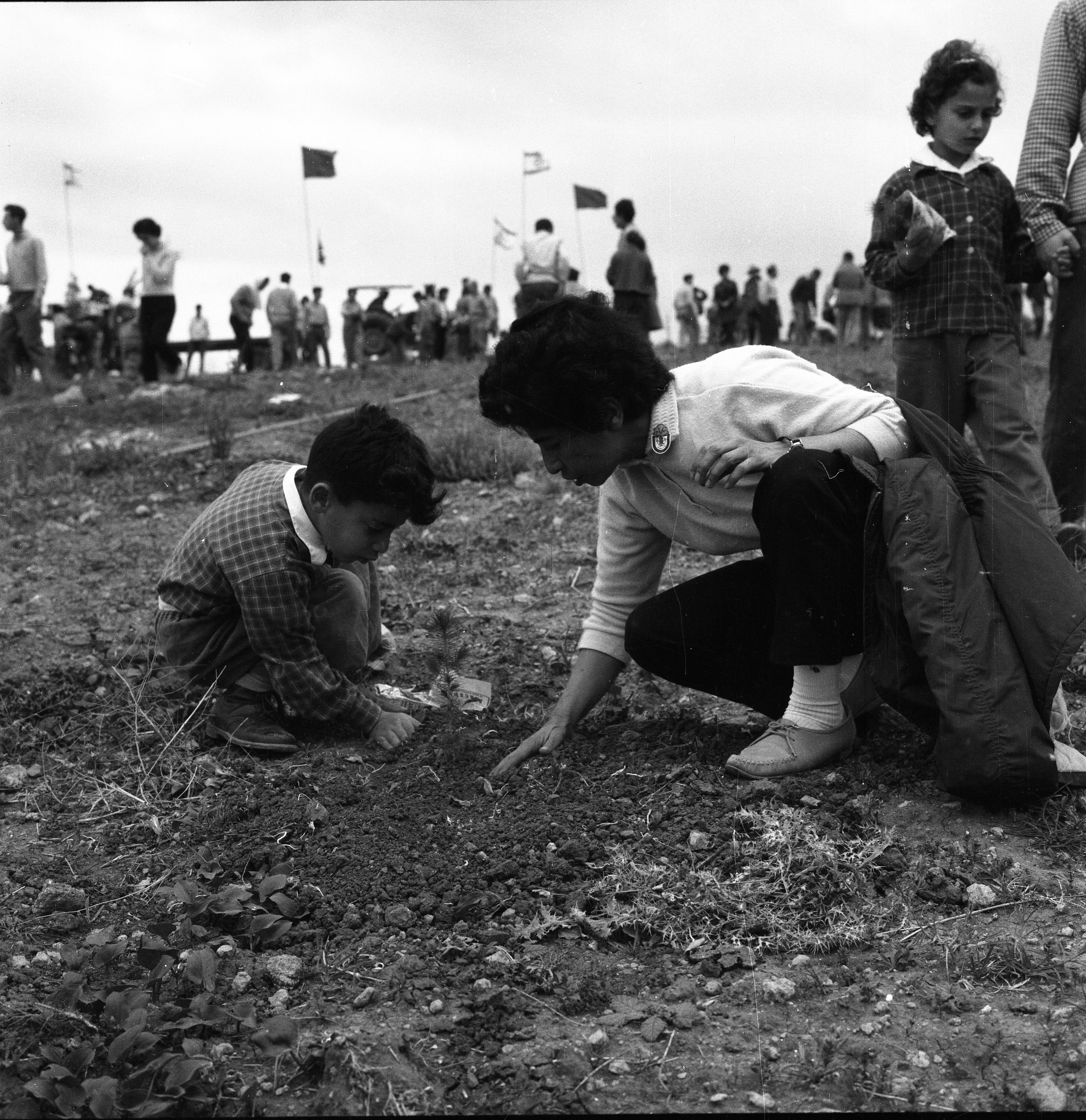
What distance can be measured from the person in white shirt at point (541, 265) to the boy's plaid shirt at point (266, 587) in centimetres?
784

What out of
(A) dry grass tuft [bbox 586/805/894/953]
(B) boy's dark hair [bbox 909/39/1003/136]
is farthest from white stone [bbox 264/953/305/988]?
(B) boy's dark hair [bbox 909/39/1003/136]

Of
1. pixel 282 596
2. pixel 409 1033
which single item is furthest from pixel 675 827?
pixel 282 596

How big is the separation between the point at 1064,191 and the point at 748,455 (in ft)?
6.38

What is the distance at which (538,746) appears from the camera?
2818 mm

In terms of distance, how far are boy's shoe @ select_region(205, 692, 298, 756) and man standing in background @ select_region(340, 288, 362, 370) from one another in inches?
626

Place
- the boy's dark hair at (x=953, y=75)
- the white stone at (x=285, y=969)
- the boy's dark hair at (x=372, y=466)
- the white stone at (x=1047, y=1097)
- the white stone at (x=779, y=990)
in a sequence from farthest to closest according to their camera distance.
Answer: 1. the boy's dark hair at (x=953, y=75)
2. the boy's dark hair at (x=372, y=466)
3. the white stone at (x=285, y=969)
4. the white stone at (x=779, y=990)
5. the white stone at (x=1047, y=1097)

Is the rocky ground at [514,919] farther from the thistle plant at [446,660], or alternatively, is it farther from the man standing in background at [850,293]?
the man standing in background at [850,293]

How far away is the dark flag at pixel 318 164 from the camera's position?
8.55 meters

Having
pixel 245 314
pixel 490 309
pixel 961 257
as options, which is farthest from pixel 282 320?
pixel 961 257

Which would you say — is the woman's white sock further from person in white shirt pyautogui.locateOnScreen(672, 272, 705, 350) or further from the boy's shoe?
person in white shirt pyautogui.locateOnScreen(672, 272, 705, 350)

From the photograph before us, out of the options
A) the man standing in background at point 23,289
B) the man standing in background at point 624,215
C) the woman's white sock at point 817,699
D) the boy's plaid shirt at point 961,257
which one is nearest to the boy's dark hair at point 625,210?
the man standing in background at point 624,215

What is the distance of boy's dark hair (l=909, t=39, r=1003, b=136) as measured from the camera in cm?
364

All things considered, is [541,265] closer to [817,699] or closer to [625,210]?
[625,210]

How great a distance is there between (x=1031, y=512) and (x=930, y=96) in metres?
1.95
